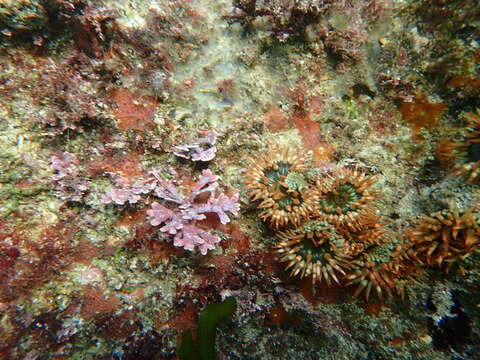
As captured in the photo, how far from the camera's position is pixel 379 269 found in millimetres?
3254

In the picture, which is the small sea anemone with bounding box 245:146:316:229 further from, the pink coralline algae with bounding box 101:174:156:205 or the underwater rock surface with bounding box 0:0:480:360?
the pink coralline algae with bounding box 101:174:156:205

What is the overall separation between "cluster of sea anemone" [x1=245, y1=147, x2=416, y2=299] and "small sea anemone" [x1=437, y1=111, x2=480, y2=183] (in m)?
0.92

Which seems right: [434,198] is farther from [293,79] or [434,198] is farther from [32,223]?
[32,223]

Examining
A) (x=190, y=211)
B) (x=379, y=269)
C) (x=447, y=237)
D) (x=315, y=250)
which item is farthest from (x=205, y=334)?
(x=447, y=237)

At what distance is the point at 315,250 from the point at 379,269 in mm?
710

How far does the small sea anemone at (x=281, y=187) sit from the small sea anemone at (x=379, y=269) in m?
0.83

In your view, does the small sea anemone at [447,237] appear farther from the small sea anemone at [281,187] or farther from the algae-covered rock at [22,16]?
the algae-covered rock at [22,16]

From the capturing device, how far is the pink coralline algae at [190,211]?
11.5ft

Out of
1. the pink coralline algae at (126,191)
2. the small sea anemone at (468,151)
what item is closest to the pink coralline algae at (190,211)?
the pink coralline algae at (126,191)

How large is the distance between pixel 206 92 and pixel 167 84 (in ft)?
1.68

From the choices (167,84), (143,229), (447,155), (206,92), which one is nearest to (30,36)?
(167,84)

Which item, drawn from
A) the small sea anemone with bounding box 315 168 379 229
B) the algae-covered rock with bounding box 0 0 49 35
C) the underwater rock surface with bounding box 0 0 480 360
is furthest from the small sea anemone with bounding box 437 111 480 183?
the algae-covered rock with bounding box 0 0 49 35

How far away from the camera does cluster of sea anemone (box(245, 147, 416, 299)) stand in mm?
3264

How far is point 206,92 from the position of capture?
3961mm
